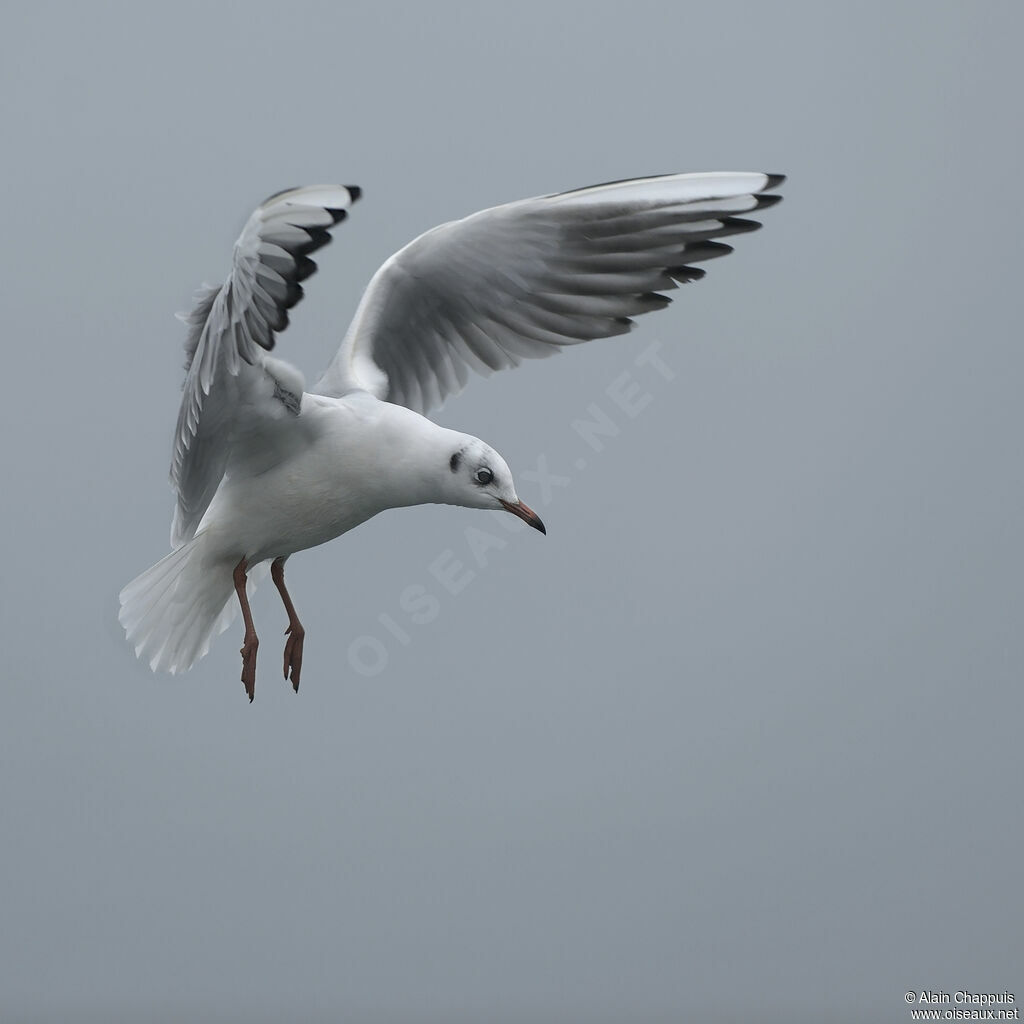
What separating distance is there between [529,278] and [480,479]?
79 centimetres

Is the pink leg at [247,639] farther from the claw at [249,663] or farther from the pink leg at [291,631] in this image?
the pink leg at [291,631]

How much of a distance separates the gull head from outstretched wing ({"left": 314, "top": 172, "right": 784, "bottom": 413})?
59 centimetres

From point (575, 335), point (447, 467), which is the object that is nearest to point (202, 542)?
point (447, 467)

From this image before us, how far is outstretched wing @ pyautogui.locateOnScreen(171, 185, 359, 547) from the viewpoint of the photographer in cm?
311

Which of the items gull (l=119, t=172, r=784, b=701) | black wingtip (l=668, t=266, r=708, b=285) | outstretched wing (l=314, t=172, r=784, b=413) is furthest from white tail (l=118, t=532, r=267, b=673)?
black wingtip (l=668, t=266, r=708, b=285)

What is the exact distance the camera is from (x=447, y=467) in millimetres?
3807

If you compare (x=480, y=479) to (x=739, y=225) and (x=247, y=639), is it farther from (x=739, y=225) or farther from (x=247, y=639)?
(x=739, y=225)

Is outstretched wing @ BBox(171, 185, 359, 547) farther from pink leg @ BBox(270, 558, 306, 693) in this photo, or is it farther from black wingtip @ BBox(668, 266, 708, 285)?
black wingtip @ BBox(668, 266, 708, 285)

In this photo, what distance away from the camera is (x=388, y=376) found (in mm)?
4664

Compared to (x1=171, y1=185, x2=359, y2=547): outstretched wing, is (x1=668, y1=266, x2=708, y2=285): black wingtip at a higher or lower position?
higher

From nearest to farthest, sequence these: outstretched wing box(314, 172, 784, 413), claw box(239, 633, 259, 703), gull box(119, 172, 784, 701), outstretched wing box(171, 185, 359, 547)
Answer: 1. outstretched wing box(171, 185, 359, 547)
2. gull box(119, 172, 784, 701)
3. claw box(239, 633, 259, 703)
4. outstretched wing box(314, 172, 784, 413)

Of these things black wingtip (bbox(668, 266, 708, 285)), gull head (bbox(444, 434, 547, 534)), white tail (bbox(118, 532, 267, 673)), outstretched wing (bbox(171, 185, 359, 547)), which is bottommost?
white tail (bbox(118, 532, 267, 673))

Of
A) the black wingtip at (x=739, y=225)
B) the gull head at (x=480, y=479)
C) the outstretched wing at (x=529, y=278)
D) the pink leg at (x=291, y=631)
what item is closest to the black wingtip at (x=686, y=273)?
the outstretched wing at (x=529, y=278)

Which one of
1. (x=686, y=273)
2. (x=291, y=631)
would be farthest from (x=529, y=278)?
(x=291, y=631)
